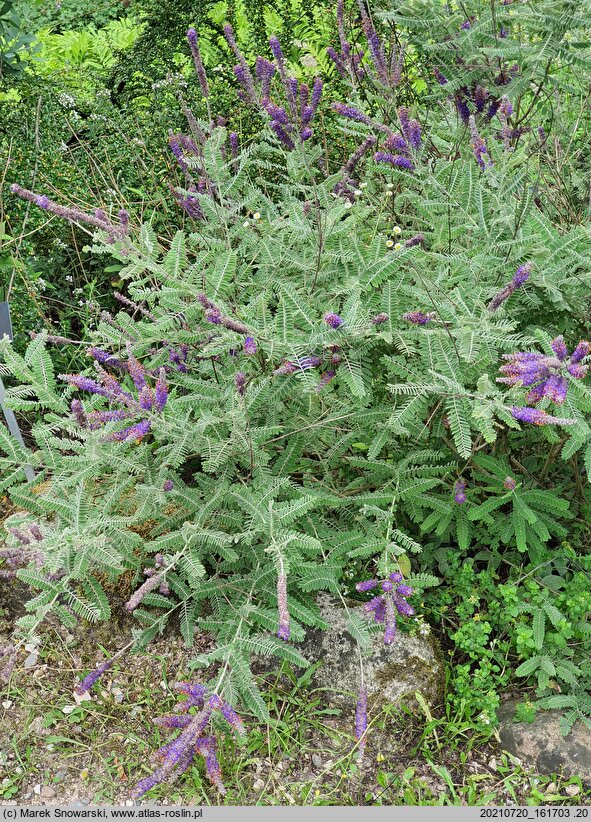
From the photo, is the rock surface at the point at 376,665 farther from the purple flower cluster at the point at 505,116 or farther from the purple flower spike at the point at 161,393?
the purple flower cluster at the point at 505,116

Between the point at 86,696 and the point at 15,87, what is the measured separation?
3700mm

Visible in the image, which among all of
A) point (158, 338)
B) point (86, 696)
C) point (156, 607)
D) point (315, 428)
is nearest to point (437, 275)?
point (315, 428)

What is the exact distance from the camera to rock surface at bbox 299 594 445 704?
3.03 meters

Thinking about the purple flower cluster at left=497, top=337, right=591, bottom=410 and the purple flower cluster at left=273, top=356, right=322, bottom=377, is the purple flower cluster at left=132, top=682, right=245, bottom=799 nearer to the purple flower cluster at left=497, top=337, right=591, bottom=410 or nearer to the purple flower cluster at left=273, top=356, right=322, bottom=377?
the purple flower cluster at left=273, top=356, right=322, bottom=377

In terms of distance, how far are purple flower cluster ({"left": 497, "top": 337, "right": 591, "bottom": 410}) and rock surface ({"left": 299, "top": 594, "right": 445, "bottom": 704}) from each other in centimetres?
135

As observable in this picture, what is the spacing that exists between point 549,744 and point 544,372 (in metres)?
1.56

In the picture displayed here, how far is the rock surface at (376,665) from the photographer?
3.03 m

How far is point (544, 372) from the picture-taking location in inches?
79.3

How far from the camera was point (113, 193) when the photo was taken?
452 cm

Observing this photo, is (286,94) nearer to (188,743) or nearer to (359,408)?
(359,408)

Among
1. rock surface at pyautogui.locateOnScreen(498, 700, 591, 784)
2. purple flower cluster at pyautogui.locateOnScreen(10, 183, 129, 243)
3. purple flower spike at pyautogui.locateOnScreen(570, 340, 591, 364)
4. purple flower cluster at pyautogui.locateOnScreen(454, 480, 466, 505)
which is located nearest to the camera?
purple flower spike at pyautogui.locateOnScreen(570, 340, 591, 364)

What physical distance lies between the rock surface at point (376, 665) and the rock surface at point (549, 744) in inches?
11.4

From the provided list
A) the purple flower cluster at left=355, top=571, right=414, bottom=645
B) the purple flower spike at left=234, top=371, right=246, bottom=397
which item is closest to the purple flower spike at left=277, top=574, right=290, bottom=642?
the purple flower cluster at left=355, top=571, right=414, bottom=645

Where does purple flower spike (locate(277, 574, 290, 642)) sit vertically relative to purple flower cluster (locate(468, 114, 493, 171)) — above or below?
below
